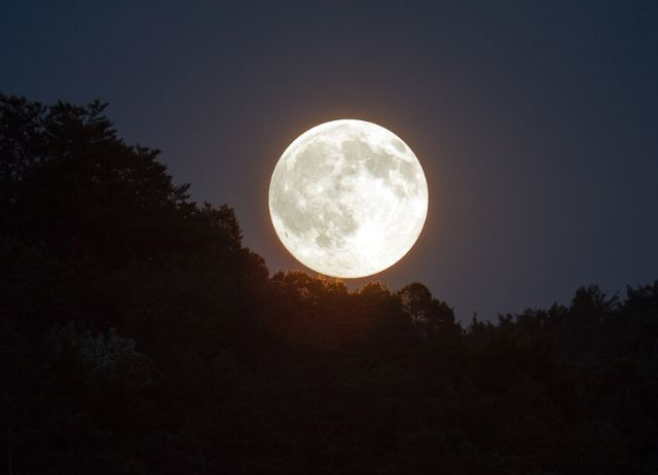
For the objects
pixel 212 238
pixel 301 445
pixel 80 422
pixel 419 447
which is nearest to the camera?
pixel 80 422

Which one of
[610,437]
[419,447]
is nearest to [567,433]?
[610,437]

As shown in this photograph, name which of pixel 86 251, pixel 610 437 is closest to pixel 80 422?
pixel 86 251

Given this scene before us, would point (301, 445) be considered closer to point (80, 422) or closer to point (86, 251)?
point (80, 422)

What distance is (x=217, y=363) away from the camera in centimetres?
3312

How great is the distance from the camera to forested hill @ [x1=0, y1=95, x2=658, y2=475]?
2814cm

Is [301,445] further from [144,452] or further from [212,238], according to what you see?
[212,238]

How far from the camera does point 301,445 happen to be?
32625mm

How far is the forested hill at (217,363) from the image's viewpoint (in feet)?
92.3

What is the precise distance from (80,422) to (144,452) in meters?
2.90

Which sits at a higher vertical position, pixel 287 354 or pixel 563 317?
pixel 563 317

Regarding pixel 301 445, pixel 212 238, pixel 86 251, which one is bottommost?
pixel 301 445

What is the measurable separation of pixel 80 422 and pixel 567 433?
700 inches

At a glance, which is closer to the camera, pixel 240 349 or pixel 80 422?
pixel 80 422

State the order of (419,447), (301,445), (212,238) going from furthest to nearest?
(212,238) → (301,445) → (419,447)
